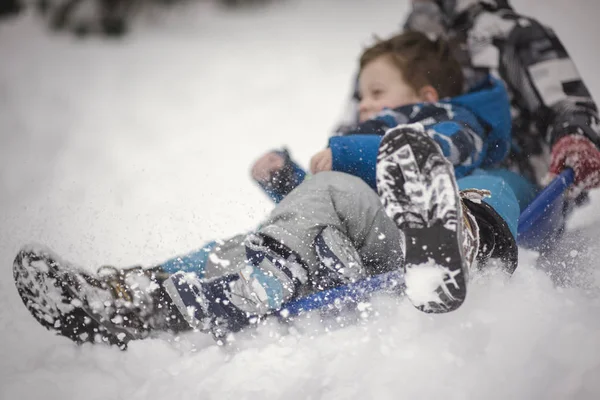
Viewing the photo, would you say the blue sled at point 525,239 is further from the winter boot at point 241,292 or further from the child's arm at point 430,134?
the child's arm at point 430,134

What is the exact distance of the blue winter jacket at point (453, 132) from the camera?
0.81 m

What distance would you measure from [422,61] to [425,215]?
68cm

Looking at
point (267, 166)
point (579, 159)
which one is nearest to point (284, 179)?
point (267, 166)

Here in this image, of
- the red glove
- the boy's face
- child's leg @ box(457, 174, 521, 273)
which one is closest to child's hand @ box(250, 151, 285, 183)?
the boy's face

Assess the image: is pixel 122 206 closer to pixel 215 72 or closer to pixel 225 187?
pixel 225 187

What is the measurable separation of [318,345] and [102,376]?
26 centimetres

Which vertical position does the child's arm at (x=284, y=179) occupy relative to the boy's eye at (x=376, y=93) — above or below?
below

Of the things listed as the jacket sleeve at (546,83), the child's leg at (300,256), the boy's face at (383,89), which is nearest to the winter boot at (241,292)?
the child's leg at (300,256)

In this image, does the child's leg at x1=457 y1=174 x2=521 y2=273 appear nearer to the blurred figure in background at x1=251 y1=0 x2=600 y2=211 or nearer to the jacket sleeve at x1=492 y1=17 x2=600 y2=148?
the blurred figure in background at x1=251 y1=0 x2=600 y2=211

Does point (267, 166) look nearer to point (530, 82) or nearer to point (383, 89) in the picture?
point (383, 89)

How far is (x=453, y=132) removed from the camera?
2.83 feet

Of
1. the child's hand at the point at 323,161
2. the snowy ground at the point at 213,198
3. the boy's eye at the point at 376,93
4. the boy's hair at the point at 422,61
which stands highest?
the boy's hair at the point at 422,61

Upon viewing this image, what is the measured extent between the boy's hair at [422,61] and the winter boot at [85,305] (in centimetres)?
72

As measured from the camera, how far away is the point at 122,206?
129 cm
